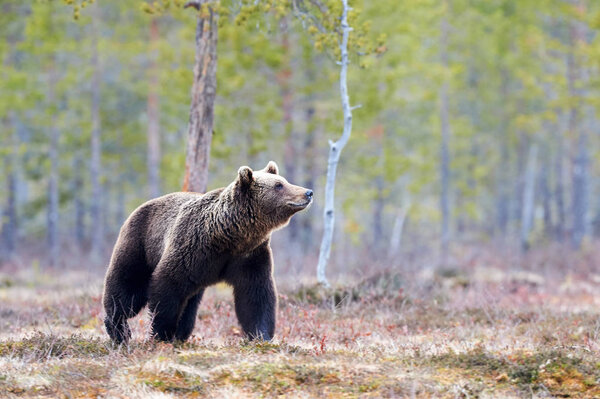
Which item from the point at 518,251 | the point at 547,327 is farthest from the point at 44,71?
the point at 547,327

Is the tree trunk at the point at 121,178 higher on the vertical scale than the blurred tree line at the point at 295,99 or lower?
lower

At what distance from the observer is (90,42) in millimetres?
22625

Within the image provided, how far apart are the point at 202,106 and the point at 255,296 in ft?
15.2

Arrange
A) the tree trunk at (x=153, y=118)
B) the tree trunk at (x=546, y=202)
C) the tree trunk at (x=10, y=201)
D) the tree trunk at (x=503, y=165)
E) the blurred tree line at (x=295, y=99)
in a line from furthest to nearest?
the tree trunk at (x=503, y=165) < the tree trunk at (x=546, y=202) < the tree trunk at (x=10, y=201) < the tree trunk at (x=153, y=118) < the blurred tree line at (x=295, y=99)

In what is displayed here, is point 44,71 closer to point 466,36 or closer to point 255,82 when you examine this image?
point 255,82

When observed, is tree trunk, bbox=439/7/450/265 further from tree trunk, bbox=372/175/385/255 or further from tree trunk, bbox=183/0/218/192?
tree trunk, bbox=183/0/218/192

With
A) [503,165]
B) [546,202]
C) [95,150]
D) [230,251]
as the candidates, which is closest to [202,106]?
[230,251]

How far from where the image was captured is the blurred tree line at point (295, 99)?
19.5 meters

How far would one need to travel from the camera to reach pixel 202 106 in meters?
11.3

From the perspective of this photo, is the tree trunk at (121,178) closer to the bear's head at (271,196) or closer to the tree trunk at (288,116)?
the tree trunk at (288,116)

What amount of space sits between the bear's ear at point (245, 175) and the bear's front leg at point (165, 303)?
130 centimetres

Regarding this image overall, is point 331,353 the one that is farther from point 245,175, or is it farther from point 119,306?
point 119,306

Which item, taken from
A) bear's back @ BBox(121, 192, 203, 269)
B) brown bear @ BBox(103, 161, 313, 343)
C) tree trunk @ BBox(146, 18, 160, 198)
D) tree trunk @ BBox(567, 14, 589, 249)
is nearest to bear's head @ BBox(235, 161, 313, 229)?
brown bear @ BBox(103, 161, 313, 343)

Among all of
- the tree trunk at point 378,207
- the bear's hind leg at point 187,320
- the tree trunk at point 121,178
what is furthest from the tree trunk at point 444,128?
the bear's hind leg at point 187,320
